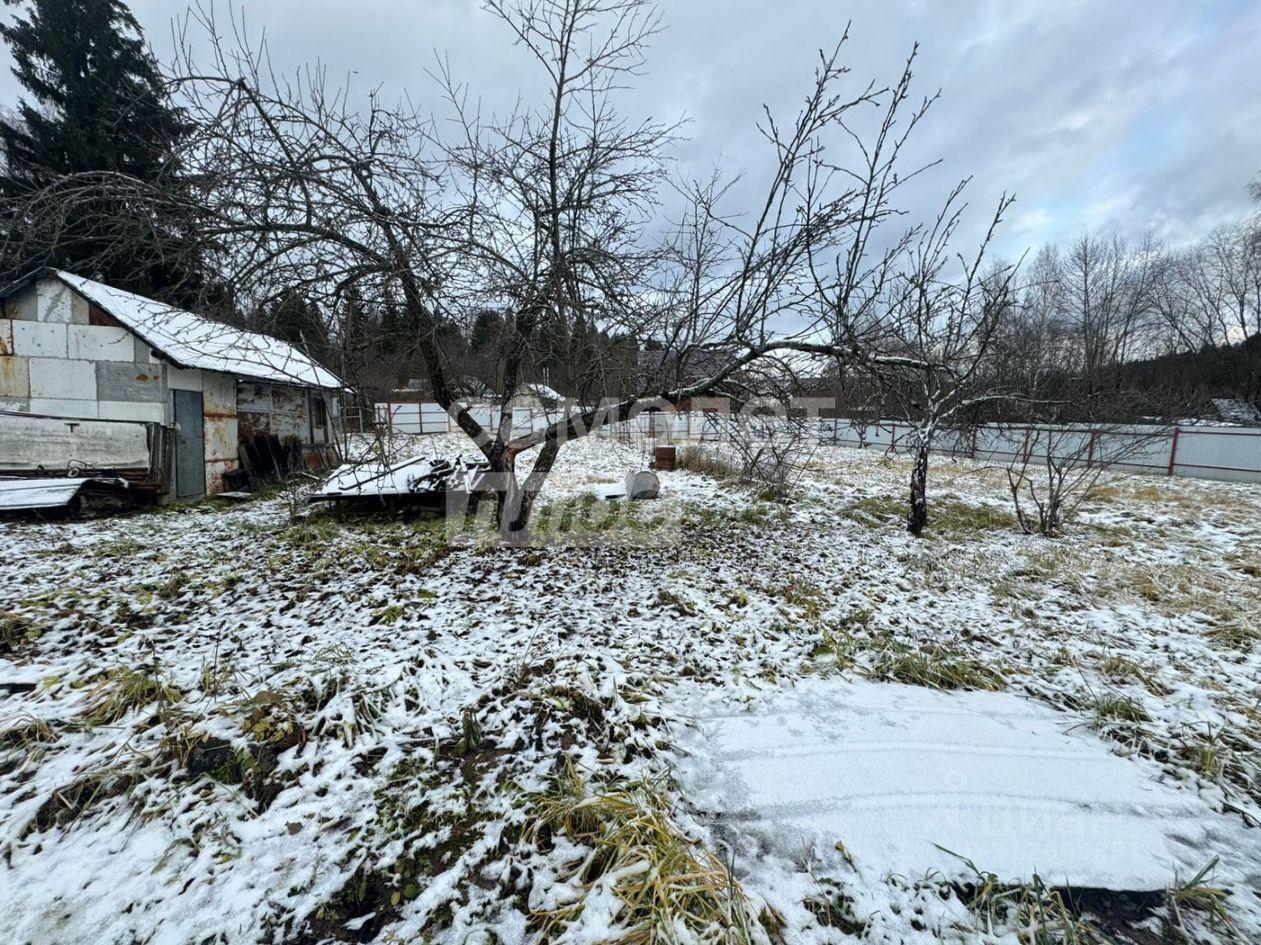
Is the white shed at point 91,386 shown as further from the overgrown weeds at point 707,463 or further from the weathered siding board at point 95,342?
the overgrown weeds at point 707,463

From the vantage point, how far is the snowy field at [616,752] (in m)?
1.60

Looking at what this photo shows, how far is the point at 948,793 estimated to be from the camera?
2072 mm

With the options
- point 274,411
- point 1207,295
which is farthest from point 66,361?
point 1207,295

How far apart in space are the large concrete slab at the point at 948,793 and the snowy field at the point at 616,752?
14 mm

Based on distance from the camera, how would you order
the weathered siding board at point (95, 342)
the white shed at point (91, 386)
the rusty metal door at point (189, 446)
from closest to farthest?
the white shed at point (91, 386)
the weathered siding board at point (95, 342)
the rusty metal door at point (189, 446)

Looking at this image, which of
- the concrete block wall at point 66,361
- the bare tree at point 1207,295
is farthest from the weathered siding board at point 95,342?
the bare tree at point 1207,295

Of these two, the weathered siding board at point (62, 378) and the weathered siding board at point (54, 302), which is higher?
the weathered siding board at point (54, 302)

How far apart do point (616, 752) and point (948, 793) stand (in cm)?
147

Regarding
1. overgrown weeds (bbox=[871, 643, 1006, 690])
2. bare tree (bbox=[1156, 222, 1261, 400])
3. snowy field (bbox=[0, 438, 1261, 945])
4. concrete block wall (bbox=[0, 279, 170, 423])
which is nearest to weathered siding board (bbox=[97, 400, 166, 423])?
concrete block wall (bbox=[0, 279, 170, 423])

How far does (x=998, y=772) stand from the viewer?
7.20 ft

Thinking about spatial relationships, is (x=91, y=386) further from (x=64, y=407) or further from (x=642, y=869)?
(x=642, y=869)

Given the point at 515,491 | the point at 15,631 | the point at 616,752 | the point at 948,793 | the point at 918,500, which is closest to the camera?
the point at 948,793

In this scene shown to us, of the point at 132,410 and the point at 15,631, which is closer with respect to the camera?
the point at 15,631

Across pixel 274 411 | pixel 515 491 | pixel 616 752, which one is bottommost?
pixel 616 752
